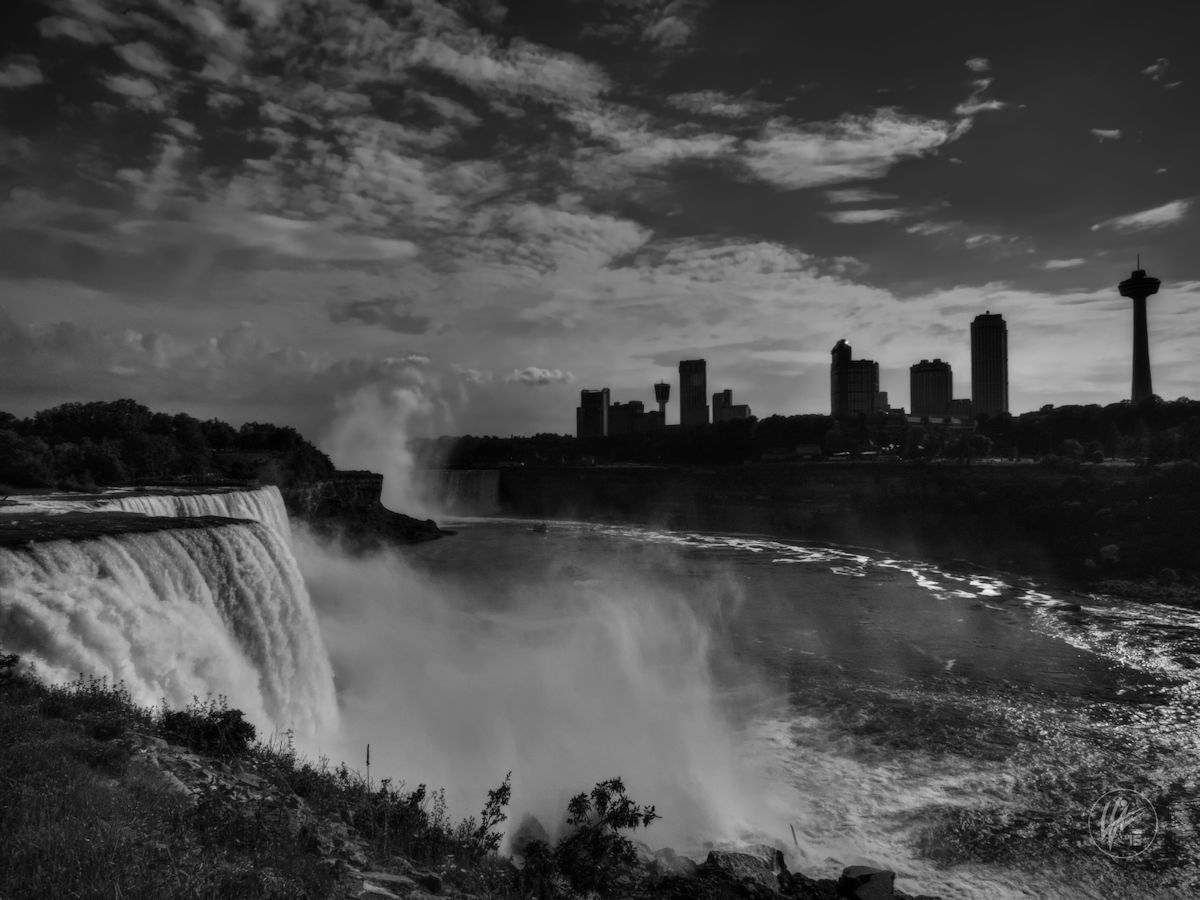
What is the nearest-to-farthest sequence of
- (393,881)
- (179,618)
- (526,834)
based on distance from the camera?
(393,881)
(526,834)
(179,618)

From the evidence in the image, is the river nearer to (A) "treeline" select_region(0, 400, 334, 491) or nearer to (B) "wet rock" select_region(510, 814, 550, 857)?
(B) "wet rock" select_region(510, 814, 550, 857)

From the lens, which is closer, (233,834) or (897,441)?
(233,834)

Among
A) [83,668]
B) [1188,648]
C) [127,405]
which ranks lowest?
[1188,648]

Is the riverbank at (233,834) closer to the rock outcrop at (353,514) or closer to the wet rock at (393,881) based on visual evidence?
the wet rock at (393,881)

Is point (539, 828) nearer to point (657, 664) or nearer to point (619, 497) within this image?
point (657, 664)

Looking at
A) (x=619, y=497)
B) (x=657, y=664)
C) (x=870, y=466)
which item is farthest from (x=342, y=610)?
(x=619, y=497)

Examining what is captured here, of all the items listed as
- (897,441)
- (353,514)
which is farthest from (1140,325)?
(353,514)

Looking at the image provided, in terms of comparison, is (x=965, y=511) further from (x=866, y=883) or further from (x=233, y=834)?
(x=233, y=834)
